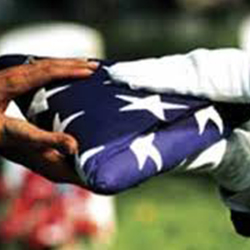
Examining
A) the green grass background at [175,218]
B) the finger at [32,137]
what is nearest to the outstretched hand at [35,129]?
the finger at [32,137]

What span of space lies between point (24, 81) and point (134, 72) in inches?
8.6

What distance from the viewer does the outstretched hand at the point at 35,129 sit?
9.57 ft

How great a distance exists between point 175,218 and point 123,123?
4.02 meters

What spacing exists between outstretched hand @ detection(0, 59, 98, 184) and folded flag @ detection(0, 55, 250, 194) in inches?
1.1

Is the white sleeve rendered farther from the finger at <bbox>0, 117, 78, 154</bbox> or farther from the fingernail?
the finger at <bbox>0, 117, 78, 154</bbox>

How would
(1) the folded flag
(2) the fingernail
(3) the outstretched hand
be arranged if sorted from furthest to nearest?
(2) the fingernail, (3) the outstretched hand, (1) the folded flag

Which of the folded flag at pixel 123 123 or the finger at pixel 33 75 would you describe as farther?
the finger at pixel 33 75

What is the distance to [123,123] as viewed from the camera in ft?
9.39

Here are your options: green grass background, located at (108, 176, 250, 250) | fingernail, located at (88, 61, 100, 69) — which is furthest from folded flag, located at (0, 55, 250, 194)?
green grass background, located at (108, 176, 250, 250)

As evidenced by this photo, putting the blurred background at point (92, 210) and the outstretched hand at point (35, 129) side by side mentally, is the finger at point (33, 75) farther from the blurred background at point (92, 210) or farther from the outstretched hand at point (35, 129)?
the blurred background at point (92, 210)

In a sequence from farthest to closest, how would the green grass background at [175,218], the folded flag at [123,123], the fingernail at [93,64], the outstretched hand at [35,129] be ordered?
the green grass background at [175,218] → the fingernail at [93,64] → the outstretched hand at [35,129] → the folded flag at [123,123]

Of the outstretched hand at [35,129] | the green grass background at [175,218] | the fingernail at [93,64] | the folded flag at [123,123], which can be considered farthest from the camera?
the green grass background at [175,218]

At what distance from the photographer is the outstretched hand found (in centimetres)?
292

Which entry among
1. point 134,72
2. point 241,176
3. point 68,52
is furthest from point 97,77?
point 68,52
